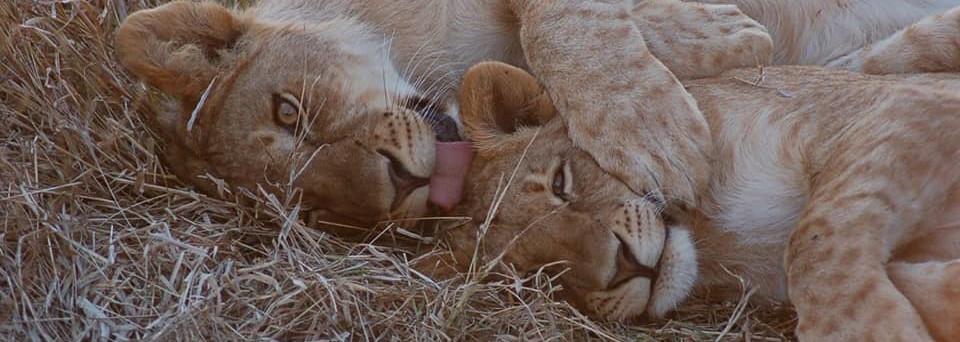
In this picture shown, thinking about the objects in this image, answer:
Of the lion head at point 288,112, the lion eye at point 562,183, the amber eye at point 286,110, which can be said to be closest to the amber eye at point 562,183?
the lion eye at point 562,183

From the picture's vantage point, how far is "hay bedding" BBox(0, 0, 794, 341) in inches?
119

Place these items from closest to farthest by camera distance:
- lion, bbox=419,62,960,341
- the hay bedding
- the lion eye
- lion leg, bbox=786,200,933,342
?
1. lion leg, bbox=786,200,933,342
2. lion, bbox=419,62,960,341
3. the hay bedding
4. the lion eye

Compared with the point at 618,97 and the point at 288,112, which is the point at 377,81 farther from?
the point at 618,97

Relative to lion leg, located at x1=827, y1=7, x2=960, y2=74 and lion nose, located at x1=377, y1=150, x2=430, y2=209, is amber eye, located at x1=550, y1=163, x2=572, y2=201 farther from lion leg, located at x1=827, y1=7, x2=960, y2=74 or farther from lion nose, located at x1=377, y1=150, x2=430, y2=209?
lion leg, located at x1=827, y1=7, x2=960, y2=74

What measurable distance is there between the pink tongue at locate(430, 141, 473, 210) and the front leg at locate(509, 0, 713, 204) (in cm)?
31

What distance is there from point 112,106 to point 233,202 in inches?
29.7

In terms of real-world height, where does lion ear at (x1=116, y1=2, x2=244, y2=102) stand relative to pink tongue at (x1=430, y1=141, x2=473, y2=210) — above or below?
above

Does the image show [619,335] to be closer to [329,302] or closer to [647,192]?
[647,192]

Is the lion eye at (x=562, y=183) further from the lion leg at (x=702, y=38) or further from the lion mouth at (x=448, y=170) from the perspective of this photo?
the lion leg at (x=702, y=38)

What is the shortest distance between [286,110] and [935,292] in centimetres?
182

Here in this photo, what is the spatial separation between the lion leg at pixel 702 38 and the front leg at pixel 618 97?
0.11 meters

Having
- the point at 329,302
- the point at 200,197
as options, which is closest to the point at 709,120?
the point at 329,302

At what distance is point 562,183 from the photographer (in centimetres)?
336

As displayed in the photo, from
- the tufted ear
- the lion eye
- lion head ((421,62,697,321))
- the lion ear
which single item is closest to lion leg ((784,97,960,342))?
lion head ((421,62,697,321))
